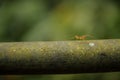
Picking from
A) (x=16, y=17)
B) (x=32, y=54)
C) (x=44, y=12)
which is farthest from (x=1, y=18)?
(x=32, y=54)

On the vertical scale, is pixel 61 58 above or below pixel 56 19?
above

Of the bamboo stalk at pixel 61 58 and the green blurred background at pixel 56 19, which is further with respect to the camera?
the green blurred background at pixel 56 19

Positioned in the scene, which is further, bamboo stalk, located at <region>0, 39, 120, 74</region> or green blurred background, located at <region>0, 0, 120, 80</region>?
green blurred background, located at <region>0, 0, 120, 80</region>

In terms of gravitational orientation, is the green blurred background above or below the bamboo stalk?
below

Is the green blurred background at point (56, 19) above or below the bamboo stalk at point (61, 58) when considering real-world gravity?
below
